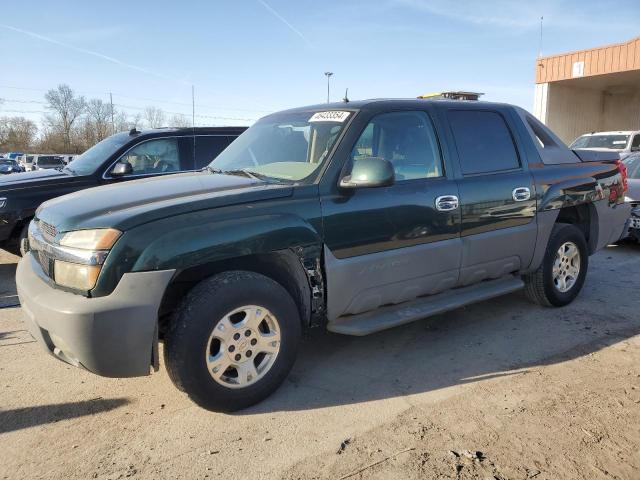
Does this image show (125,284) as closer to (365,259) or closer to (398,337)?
(365,259)

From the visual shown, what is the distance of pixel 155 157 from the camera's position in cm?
682

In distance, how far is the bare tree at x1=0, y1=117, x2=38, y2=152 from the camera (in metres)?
61.3

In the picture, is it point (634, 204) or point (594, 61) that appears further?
point (594, 61)

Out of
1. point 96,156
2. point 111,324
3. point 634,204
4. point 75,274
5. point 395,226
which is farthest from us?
point 634,204

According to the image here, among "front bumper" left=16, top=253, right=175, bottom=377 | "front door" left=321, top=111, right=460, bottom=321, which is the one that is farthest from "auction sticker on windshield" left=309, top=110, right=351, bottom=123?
"front bumper" left=16, top=253, right=175, bottom=377

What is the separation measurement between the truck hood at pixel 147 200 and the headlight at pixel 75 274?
8.3 inches

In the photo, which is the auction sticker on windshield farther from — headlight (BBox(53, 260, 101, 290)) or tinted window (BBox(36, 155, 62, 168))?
tinted window (BBox(36, 155, 62, 168))

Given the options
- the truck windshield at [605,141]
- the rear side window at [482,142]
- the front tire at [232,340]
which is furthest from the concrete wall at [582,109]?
the front tire at [232,340]

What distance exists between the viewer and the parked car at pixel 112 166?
5.82 meters

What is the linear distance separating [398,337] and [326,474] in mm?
1905

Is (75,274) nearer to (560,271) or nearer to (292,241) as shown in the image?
(292,241)

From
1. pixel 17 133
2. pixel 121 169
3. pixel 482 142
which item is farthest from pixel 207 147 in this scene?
pixel 17 133

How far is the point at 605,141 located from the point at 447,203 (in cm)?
1288

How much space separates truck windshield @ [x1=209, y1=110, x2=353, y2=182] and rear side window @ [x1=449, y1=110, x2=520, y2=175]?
105 cm
